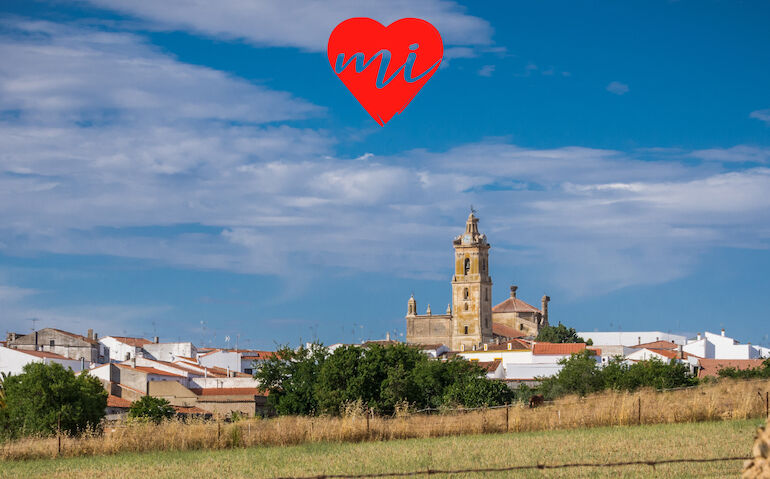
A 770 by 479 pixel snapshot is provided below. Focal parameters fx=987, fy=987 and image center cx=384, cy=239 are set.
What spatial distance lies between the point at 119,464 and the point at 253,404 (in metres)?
39.8

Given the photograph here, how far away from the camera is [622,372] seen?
2078 inches

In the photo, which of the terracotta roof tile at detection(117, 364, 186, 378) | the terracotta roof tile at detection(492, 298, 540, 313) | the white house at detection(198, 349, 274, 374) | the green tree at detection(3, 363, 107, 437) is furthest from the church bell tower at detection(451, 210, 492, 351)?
the green tree at detection(3, 363, 107, 437)

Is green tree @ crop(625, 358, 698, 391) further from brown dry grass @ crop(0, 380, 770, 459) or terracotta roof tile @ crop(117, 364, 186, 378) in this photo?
terracotta roof tile @ crop(117, 364, 186, 378)

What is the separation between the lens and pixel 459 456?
813 inches

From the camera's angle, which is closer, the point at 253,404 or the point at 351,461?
the point at 351,461

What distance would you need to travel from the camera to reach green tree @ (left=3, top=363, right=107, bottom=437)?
39156 mm

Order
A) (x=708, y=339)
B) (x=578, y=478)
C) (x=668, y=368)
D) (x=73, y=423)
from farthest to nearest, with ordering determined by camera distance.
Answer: (x=708, y=339) → (x=668, y=368) → (x=73, y=423) → (x=578, y=478)

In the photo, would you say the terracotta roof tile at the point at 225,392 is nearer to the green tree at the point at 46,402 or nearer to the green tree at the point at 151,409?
the green tree at the point at 151,409

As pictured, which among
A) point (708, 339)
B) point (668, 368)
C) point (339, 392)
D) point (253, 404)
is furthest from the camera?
point (708, 339)

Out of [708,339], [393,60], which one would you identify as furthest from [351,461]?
[708,339]

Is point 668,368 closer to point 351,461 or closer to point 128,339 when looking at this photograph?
point 351,461

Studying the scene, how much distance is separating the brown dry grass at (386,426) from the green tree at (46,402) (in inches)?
577

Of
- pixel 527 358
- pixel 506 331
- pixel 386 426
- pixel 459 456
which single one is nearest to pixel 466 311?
pixel 506 331

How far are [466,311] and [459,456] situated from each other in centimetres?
10104
